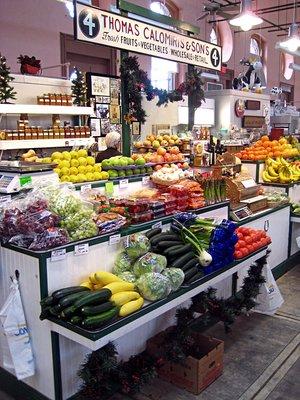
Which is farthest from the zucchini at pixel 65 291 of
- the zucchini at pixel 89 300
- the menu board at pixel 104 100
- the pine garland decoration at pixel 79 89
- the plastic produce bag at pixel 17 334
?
the menu board at pixel 104 100

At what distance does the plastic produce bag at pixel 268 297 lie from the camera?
13.3ft

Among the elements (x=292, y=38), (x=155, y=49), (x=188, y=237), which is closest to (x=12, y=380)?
(x=188, y=237)

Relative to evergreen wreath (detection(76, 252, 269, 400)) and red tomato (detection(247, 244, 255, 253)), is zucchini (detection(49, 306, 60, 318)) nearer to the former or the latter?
evergreen wreath (detection(76, 252, 269, 400))

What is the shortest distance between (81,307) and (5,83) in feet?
13.6

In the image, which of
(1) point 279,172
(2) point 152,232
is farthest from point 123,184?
(1) point 279,172

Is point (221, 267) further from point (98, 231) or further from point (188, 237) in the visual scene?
point (98, 231)

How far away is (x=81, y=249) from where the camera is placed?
2.57 meters

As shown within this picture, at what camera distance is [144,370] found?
2760mm

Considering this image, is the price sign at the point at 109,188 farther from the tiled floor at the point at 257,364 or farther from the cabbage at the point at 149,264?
the tiled floor at the point at 257,364

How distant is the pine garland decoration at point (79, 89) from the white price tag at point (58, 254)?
4.53 metres

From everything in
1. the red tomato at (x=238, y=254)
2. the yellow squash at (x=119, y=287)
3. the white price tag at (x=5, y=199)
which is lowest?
the red tomato at (x=238, y=254)

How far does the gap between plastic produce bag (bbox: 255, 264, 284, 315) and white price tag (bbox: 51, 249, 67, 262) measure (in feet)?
7.48

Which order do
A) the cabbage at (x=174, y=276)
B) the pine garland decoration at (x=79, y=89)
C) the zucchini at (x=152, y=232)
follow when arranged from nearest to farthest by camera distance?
1. the cabbage at (x=174, y=276)
2. the zucchini at (x=152, y=232)
3. the pine garland decoration at (x=79, y=89)

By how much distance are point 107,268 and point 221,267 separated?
2.90 feet
